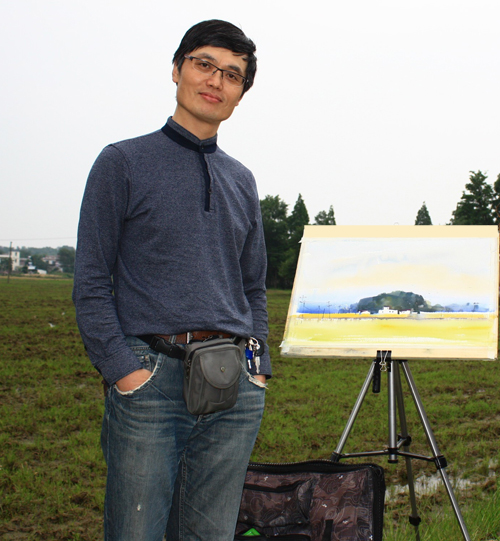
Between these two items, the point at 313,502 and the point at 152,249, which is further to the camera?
the point at 313,502

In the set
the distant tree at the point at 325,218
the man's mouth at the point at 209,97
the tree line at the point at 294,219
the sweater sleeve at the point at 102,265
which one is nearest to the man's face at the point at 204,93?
the man's mouth at the point at 209,97

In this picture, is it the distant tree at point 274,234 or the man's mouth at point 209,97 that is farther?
the distant tree at point 274,234


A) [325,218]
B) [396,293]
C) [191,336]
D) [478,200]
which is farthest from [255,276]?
[325,218]

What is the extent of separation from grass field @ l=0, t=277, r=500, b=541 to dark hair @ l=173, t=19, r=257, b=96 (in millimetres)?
2569

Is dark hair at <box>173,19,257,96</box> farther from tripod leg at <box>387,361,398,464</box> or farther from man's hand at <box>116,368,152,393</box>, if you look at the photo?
tripod leg at <box>387,361,398,464</box>

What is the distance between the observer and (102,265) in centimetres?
155

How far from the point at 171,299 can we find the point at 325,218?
75.3 m

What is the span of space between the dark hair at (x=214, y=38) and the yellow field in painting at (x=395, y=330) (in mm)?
1596

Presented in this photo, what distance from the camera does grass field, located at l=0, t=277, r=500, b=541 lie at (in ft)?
Answer: 10.8

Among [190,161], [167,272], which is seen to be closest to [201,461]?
[167,272]

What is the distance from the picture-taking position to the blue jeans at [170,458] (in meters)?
1.54

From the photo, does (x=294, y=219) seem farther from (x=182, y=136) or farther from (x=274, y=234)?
(x=182, y=136)

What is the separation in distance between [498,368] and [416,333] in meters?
7.20

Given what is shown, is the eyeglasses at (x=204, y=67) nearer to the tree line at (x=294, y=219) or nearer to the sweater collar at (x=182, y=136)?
the sweater collar at (x=182, y=136)
